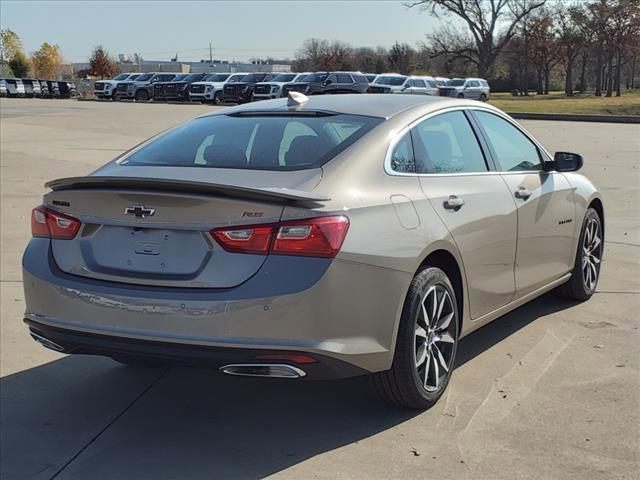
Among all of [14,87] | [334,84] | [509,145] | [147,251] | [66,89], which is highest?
[14,87]

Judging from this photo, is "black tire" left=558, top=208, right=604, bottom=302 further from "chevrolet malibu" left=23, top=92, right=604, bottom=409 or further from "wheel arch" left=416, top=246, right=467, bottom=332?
"wheel arch" left=416, top=246, right=467, bottom=332

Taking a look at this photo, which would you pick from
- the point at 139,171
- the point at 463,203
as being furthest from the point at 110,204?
the point at 463,203

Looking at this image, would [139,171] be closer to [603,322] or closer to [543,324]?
[543,324]

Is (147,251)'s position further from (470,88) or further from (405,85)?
(470,88)

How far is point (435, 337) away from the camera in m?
4.13

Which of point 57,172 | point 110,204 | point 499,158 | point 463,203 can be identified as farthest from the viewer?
point 57,172

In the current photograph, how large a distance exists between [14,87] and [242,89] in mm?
20481

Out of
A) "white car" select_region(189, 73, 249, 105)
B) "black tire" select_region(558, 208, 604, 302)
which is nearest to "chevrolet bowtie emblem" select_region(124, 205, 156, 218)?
"black tire" select_region(558, 208, 604, 302)

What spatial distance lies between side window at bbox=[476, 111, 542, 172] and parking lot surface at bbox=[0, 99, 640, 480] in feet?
3.84

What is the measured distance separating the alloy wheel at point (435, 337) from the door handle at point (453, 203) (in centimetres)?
46

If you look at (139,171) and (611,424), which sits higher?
(139,171)

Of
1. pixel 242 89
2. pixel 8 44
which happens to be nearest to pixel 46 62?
pixel 8 44

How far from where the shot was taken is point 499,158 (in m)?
5.05

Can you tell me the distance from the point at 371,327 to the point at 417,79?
1572 inches
